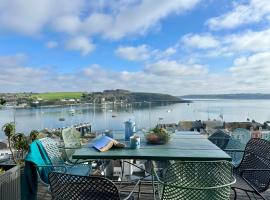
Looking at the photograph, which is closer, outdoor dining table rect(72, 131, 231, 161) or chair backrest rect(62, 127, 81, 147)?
outdoor dining table rect(72, 131, 231, 161)

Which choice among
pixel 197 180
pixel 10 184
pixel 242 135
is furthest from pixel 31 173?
pixel 242 135

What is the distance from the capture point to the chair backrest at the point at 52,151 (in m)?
3.87

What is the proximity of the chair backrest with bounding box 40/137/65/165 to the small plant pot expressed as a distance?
20.9 inches

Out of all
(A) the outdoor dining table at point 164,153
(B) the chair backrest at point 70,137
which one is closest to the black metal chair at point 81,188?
(A) the outdoor dining table at point 164,153

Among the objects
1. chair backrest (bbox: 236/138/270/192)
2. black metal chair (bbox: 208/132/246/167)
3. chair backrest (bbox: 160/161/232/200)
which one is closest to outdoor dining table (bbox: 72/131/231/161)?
chair backrest (bbox: 236/138/270/192)

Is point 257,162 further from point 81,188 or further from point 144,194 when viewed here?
point 81,188

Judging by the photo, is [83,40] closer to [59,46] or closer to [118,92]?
[59,46]

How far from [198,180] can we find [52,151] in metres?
2.14

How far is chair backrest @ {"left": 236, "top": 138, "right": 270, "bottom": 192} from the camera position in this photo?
11.1 ft

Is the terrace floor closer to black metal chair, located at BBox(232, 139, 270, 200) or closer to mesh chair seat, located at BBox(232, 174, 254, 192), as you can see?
black metal chair, located at BBox(232, 139, 270, 200)

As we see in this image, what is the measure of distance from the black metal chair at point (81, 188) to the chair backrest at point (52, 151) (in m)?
1.61

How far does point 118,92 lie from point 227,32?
1137 inches

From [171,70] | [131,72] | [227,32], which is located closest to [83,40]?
[227,32]

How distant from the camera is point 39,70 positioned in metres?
40.9
